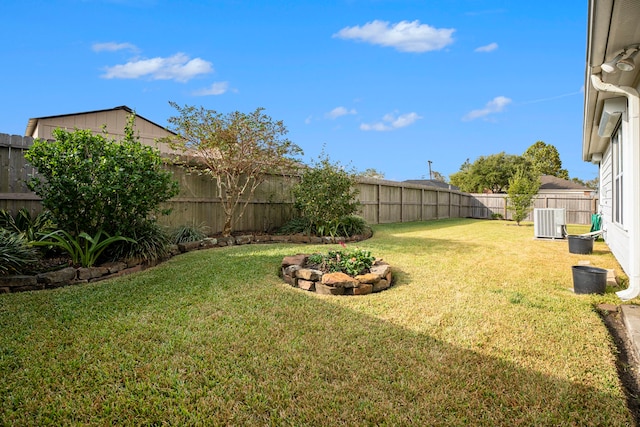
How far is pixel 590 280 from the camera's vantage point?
4.01 m

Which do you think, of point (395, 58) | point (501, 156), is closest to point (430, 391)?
point (395, 58)

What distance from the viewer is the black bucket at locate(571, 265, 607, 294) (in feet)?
13.1

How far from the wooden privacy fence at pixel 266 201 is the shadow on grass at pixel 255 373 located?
2.81 metres

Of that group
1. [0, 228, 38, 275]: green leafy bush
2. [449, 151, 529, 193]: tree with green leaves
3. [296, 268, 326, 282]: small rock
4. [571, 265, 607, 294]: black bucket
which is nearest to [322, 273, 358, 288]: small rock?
[296, 268, 326, 282]: small rock

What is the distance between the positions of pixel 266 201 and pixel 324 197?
160 cm

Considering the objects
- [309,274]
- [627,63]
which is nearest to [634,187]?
[627,63]

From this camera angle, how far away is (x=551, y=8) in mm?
9242

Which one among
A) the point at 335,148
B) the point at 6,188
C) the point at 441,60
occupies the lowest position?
the point at 6,188

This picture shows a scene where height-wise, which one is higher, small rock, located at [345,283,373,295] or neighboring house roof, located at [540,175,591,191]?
neighboring house roof, located at [540,175,591,191]

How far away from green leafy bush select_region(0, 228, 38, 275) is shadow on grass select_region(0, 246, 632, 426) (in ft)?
2.51

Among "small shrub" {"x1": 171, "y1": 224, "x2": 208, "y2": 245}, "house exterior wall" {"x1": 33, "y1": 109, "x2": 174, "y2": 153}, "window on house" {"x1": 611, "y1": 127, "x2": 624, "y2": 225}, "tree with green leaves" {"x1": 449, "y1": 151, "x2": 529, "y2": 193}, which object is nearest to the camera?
"window on house" {"x1": 611, "y1": 127, "x2": 624, "y2": 225}

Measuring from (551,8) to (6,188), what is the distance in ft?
40.4

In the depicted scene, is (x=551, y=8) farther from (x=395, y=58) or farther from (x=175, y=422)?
(x=175, y=422)

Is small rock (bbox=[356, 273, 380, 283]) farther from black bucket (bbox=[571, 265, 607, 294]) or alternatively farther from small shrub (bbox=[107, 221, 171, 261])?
small shrub (bbox=[107, 221, 171, 261])
